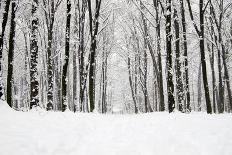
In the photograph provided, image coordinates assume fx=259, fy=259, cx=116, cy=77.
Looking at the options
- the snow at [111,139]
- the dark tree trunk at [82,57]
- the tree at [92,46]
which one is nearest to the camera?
→ the snow at [111,139]

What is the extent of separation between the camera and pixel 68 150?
7105mm

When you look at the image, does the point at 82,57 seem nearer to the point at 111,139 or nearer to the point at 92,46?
the point at 92,46

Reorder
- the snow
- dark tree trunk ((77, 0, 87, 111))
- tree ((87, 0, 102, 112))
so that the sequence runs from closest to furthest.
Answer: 1. the snow
2. tree ((87, 0, 102, 112))
3. dark tree trunk ((77, 0, 87, 111))

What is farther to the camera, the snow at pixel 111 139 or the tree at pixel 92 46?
the tree at pixel 92 46

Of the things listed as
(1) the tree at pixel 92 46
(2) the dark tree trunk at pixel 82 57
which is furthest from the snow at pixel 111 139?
(2) the dark tree trunk at pixel 82 57

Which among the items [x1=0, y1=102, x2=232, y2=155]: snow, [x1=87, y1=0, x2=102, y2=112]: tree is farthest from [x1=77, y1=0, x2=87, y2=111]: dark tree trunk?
[x1=0, y1=102, x2=232, y2=155]: snow

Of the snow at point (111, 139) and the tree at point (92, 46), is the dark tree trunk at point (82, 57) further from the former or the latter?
the snow at point (111, 139)

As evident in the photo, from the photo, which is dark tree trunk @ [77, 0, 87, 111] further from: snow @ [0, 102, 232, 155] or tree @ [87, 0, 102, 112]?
snow @ [0, 102, 232, 155]

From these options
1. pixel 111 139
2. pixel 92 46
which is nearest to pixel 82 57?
pixel 92 46

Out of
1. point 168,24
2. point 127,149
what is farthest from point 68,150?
point 168,24

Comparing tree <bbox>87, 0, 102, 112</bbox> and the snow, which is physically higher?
tree <bbox>87, 0, 102, 112</bbox>

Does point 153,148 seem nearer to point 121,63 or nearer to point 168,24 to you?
point 168,24

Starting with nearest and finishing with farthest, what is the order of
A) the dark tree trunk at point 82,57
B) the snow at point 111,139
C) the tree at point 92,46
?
1. the snow at point 111,139
2. the tree at point 92,46
3. the dark tree trunk at point 82,57

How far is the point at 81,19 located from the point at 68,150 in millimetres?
18757
